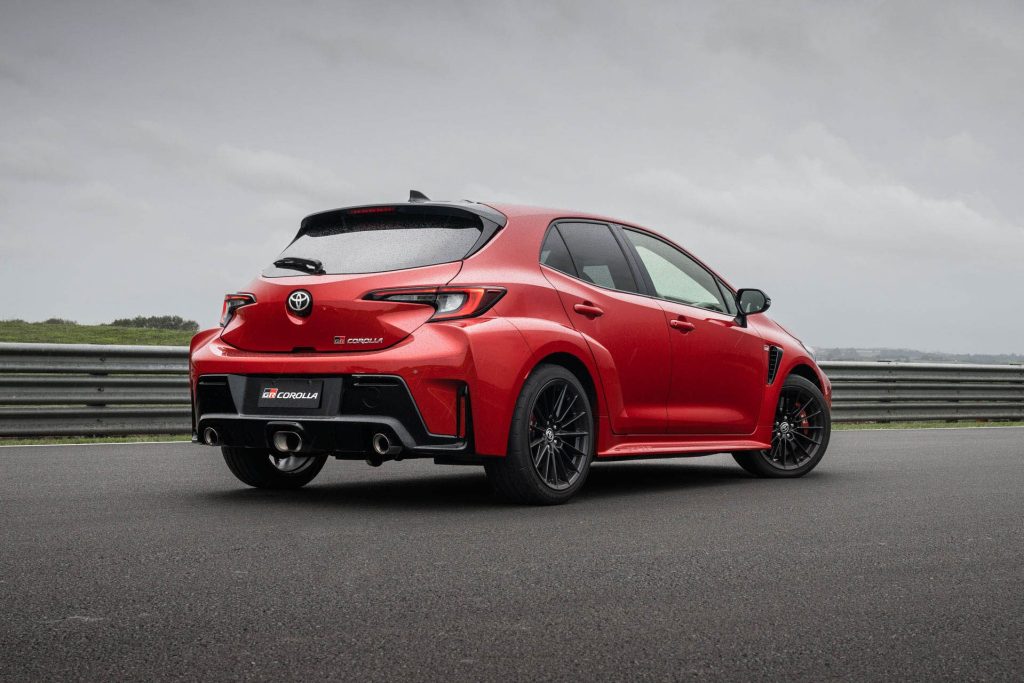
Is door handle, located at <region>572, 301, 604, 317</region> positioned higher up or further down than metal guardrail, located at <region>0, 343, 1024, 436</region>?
higher up

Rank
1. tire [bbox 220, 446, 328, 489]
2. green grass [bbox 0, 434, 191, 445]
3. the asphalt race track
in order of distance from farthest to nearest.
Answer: green grass [bbox 0, 434, 191, 445] < tire [bbox 220, 446, 328, 489] < the asphalt race track

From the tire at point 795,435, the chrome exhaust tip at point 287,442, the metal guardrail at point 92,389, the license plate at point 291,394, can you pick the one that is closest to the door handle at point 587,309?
the license plate at point 291,394

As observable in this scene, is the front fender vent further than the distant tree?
No

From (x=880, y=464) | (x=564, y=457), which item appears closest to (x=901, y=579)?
(x=564, y=457)

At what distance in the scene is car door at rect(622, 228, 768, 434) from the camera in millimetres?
7270

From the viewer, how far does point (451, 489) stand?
7.20 metres

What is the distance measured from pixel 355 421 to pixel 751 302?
3.38m

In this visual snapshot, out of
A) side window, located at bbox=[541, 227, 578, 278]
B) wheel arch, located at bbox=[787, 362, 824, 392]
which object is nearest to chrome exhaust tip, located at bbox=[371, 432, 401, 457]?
side window, located at bbox=[541, 227, 578, 278]

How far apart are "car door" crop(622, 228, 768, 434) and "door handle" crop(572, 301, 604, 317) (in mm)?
758

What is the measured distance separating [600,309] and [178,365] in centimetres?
680

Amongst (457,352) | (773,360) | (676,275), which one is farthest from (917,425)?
(457,352)

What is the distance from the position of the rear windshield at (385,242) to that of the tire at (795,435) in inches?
122

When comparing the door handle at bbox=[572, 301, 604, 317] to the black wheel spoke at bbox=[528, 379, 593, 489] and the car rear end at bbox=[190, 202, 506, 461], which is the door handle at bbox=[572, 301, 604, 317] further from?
the car rear end at bbox=[190, 202, 506, 461]

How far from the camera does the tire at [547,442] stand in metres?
6.00
